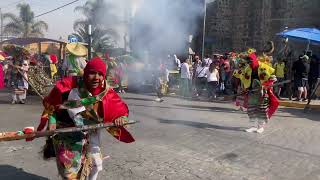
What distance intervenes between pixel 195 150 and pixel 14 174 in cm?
286

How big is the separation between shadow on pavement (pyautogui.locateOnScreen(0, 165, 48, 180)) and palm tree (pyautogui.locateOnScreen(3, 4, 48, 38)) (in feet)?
128

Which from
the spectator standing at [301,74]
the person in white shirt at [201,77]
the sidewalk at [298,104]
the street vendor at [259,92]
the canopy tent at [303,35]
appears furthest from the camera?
the person in white shirt at [201,77]

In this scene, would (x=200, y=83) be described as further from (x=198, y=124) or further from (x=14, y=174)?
(x=14, y=174)

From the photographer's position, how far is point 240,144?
7699mm

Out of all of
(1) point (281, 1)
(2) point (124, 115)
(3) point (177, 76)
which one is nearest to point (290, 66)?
(3) point (177, 76)

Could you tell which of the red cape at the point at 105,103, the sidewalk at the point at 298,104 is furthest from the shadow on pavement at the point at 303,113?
the red cape at the point at 105,103

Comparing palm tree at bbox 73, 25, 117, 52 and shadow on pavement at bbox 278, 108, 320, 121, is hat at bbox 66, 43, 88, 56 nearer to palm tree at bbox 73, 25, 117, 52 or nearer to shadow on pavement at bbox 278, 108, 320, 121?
shadow on pavement at bbox 278, 108, 320, 121

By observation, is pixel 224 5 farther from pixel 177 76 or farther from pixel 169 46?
pixel 169 46

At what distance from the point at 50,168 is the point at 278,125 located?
5705mm

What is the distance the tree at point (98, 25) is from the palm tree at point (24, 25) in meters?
16.0

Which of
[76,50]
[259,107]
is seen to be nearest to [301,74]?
[259,107]

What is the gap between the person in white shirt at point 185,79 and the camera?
15.2 meters

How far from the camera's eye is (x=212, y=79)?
14820mm

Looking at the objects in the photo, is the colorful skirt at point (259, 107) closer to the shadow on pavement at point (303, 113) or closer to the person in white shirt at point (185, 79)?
the shadow on pavement at point (303, 113)
